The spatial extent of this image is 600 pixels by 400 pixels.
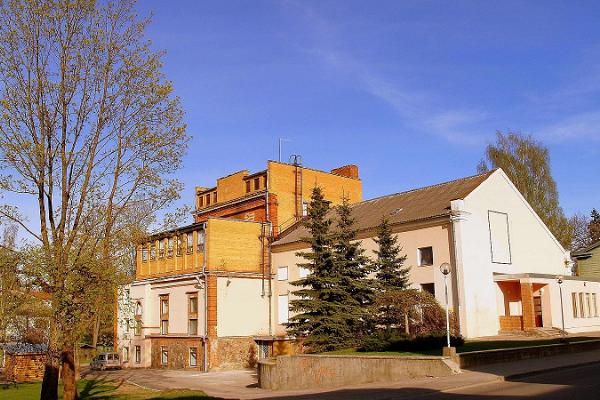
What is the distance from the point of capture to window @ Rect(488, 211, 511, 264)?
105ft

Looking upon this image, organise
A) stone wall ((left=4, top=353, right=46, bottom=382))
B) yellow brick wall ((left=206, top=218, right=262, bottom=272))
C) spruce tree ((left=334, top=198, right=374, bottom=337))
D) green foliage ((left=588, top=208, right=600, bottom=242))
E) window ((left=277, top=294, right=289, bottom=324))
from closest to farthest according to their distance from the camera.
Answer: spruce tree ((left=334, top=198, right=374, bottom=337)) < stone wall ((left=4, top=353, right=46, bottom=382)) < yellow brick wall ((left=206, top=218, right=262, bottom=272)) < window ((left=277, top=294, right=289, bottom=324)) < green foliage ((left=588, top=208, right=600, bottom=242))

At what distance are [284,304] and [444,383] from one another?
23169 mm

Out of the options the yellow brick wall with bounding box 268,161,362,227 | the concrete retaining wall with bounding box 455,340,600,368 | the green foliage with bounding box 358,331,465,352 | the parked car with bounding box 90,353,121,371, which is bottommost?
the parked car with bounding box 90,353,121,371

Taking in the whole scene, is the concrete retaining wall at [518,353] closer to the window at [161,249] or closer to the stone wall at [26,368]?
the stone wall at [26,368]

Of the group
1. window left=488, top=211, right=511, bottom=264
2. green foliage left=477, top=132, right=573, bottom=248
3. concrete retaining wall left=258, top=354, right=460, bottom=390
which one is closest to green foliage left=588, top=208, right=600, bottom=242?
green foliage left=477, top=132, right=573, bottom=248

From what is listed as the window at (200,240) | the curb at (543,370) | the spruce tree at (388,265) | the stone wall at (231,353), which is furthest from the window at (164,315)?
the curb at (543,370)

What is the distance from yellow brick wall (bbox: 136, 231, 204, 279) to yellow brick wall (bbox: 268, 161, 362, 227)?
700 centimetres

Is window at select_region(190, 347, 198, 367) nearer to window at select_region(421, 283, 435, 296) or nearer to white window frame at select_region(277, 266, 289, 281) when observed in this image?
white window frame at select_region(277, 266, 289, 281)

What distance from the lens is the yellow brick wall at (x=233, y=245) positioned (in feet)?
123

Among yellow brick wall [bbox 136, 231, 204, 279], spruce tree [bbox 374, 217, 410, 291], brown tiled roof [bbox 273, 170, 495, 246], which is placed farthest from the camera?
yellow brick wall [bbox 136, 231, 204, 279]

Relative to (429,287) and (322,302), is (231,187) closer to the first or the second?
(429,287)

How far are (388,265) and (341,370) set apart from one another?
8.45m

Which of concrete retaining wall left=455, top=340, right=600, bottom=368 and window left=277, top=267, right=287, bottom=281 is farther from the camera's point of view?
window left=277, top=267, right=287, bottom=281

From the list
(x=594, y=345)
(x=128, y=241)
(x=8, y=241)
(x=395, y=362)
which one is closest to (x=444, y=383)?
(x=395, y=362)
